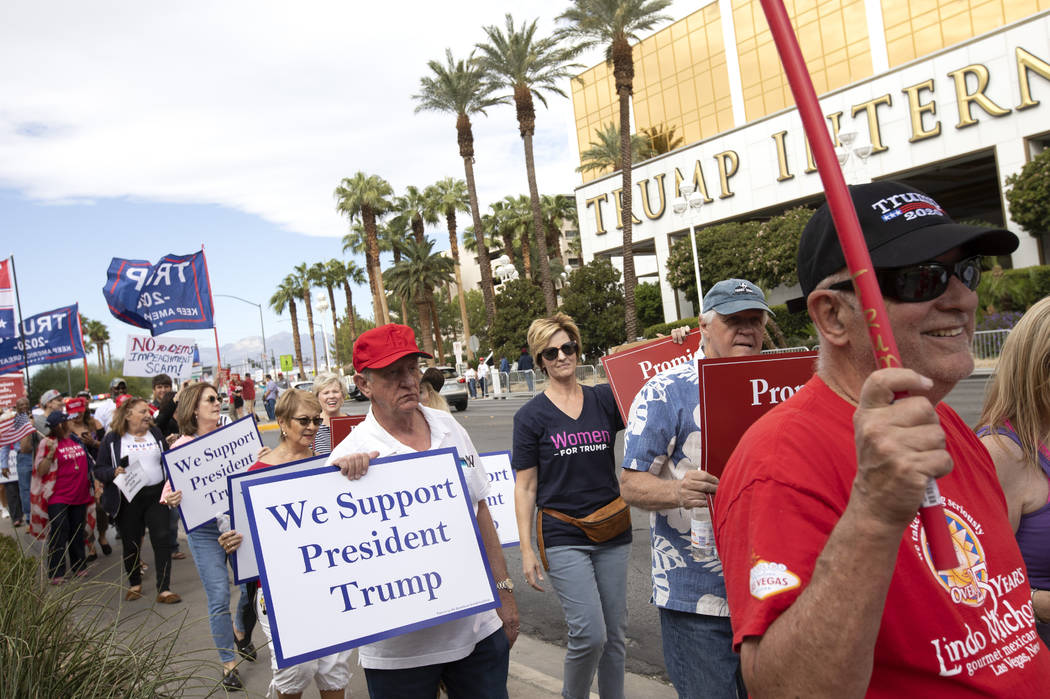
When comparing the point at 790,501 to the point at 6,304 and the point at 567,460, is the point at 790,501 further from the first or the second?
the point at 6,304

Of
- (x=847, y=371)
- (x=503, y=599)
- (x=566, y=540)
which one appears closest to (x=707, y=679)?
(x=503, y=599)

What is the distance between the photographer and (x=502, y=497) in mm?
5957

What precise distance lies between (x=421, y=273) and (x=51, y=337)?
39654 mm

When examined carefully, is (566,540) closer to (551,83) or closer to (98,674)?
(98,674)

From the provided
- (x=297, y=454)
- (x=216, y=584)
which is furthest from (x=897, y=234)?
(x=216, y=584)

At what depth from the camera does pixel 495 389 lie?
37000mm

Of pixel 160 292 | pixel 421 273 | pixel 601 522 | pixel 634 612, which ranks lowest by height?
pixel 634 612

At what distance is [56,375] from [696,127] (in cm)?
6025

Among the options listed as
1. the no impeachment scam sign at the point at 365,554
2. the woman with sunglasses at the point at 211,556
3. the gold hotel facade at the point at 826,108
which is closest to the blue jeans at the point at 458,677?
the no impeachment scam sign at the point at 365,554

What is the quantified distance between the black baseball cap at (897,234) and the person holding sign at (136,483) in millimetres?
7396

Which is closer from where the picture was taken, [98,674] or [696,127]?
[98,674]

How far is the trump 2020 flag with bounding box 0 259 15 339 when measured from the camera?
19.0m

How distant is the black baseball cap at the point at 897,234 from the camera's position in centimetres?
140

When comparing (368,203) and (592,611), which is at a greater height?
(368,203)
